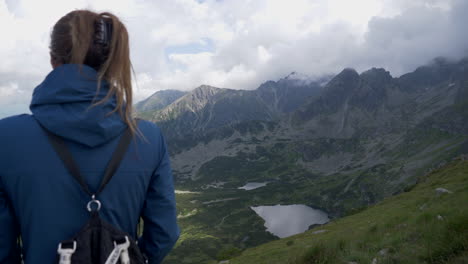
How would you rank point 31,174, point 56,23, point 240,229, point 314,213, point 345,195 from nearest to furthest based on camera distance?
point 31,174, point 56,23, point 240,229, point 314,213, point 345,195

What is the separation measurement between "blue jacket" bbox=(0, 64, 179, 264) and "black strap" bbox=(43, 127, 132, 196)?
5cm

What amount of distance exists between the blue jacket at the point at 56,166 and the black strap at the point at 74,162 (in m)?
0.05

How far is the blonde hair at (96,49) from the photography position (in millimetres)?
3600

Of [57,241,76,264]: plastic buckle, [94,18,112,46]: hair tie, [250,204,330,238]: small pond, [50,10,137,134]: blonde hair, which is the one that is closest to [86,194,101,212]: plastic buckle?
[57,241,76,264]: plastic buckle

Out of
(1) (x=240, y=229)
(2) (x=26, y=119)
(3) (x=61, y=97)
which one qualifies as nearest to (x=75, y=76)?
(3) (x=61, y=97)

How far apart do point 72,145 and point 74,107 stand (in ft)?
1.41

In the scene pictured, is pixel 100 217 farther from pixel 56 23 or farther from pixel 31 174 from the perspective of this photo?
pixel 56 23

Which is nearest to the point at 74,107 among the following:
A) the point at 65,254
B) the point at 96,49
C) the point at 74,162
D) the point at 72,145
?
the point at 72,145

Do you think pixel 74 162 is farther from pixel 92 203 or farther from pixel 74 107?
pixel 74 107

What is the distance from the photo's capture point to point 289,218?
169125mm

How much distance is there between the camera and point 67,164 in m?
3.32

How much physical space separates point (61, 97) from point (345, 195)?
207609 mm

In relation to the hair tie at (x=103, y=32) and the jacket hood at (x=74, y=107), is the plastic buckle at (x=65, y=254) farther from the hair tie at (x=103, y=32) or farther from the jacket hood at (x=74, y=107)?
the hair tie at (x=103, y=32)

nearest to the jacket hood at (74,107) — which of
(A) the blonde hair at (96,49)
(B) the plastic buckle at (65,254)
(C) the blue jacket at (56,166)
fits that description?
(C) the blue jacket at (56,166)
